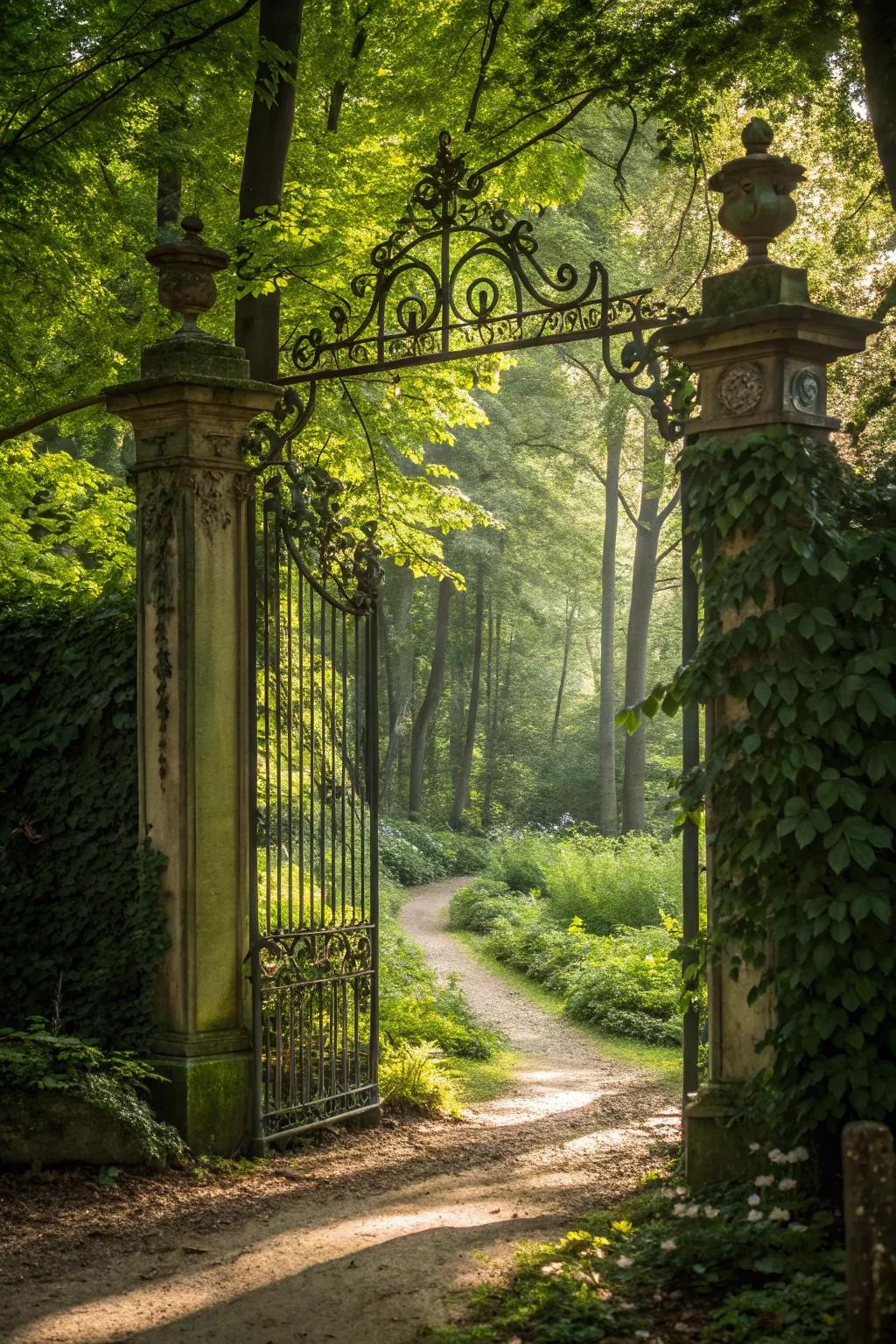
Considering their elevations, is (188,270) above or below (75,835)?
above

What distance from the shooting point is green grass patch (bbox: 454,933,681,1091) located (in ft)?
31.3

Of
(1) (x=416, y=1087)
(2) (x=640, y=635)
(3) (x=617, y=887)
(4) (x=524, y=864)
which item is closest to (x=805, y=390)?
(1) (x=416, y=1087)

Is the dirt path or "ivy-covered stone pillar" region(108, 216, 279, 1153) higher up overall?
"ivy-covered stone pillar" region(108, 216, 279, 1153)

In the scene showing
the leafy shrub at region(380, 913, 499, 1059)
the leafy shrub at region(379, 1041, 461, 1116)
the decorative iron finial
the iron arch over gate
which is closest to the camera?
the iron arch over gate

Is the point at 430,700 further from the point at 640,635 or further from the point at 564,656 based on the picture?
the point at 564,656

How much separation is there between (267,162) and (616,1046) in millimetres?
7241

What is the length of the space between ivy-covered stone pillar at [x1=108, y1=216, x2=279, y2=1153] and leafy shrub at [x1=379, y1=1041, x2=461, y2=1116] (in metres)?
1.48

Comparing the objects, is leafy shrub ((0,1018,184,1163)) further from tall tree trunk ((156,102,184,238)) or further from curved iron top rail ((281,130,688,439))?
tall tree trunk ((156,102,184,238))

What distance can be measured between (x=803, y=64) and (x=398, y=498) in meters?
4.95

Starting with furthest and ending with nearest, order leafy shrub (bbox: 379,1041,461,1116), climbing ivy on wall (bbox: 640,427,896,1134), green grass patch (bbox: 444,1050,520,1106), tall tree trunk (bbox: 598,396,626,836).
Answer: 1. tall tree trunk (bbox: 598,396,626,836)
2. green grass patch (bbox: 444,1050,520,1106)
3. leafy shrub (bbox: 379,1041,461,1116)
4. climbing ivy on wall (bbox: 640,427,896,1134)

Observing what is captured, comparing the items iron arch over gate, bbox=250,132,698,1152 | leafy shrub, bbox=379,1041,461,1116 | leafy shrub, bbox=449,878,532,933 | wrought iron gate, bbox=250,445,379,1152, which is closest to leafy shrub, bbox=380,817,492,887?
leafy shrub, bbox=449,878,532,933

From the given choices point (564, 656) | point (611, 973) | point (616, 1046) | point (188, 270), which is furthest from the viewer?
point (564, 656)

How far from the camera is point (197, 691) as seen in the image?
21.8 ft

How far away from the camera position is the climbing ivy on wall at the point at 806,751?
15.3 ft
